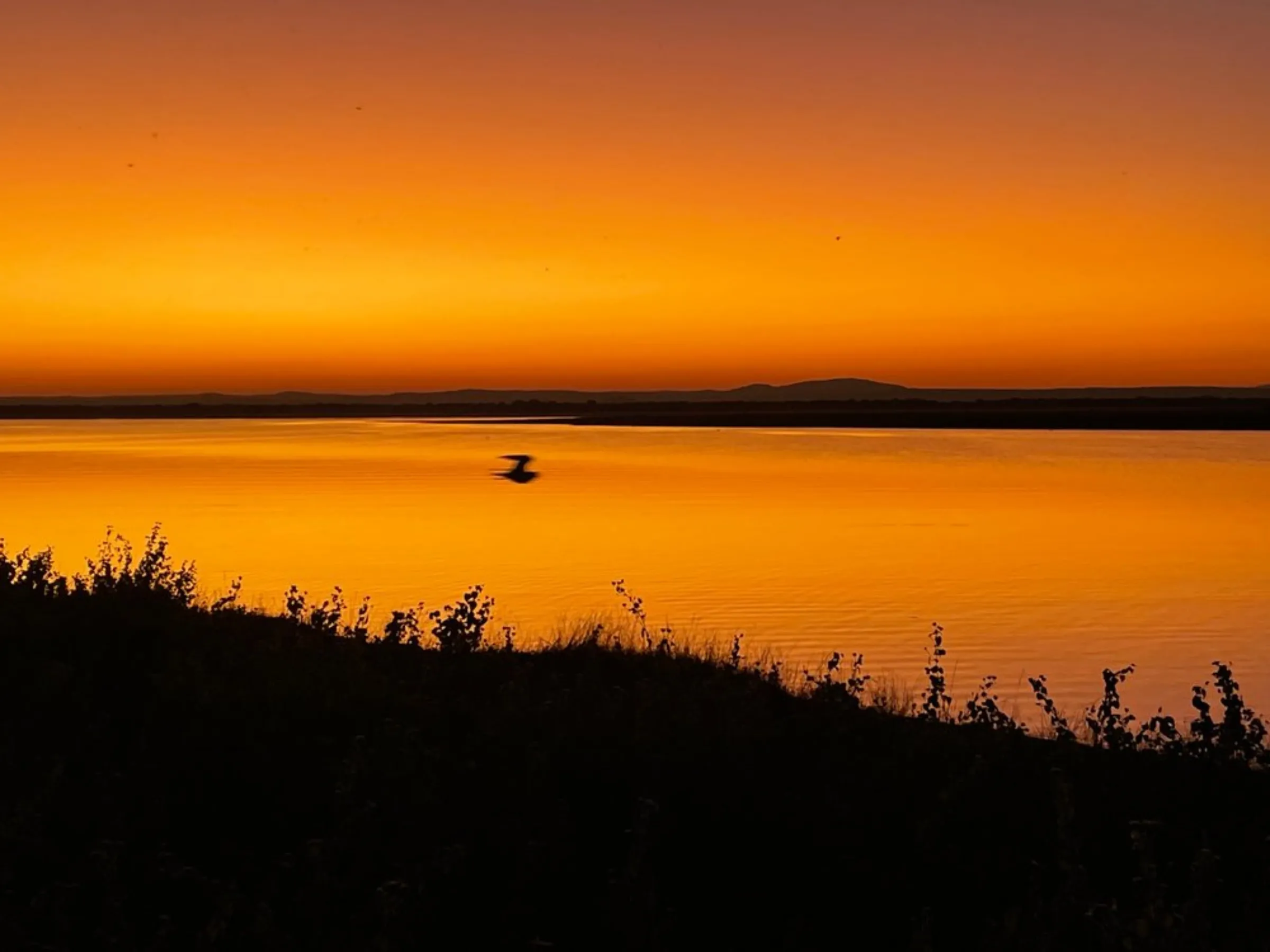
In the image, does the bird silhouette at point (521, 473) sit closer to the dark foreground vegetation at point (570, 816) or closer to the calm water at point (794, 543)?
the calm water at point (794, 543)

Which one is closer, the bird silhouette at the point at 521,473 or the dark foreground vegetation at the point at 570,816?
the dark foreground vegetation at the point at 570,816

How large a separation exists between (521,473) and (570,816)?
5062 cm

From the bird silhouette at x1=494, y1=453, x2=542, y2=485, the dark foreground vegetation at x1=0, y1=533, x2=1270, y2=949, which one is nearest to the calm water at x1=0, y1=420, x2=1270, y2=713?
the bird silhouette at x1=494, y1=453, x2=542, y2=485

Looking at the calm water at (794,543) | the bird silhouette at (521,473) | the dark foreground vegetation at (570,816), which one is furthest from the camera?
the bird silhouette at (521,473)

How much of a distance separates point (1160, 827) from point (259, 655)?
6710mm

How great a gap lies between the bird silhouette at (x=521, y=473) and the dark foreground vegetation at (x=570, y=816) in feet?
133

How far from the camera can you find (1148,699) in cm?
1502

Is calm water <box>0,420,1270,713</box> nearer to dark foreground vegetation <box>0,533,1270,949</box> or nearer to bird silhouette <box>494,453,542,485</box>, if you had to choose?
bird silhouette <box>494,453,542,485</box>

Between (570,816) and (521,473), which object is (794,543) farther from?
(521,473)

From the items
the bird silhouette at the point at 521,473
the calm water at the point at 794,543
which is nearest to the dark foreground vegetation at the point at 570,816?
the calm water at the point at 794,543

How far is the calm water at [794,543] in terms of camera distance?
62.8 feet

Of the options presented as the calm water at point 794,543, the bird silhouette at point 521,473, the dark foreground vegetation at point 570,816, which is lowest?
the bird silhouette at point 521,473

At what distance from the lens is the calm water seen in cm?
1914

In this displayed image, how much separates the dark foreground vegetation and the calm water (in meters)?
6.11
